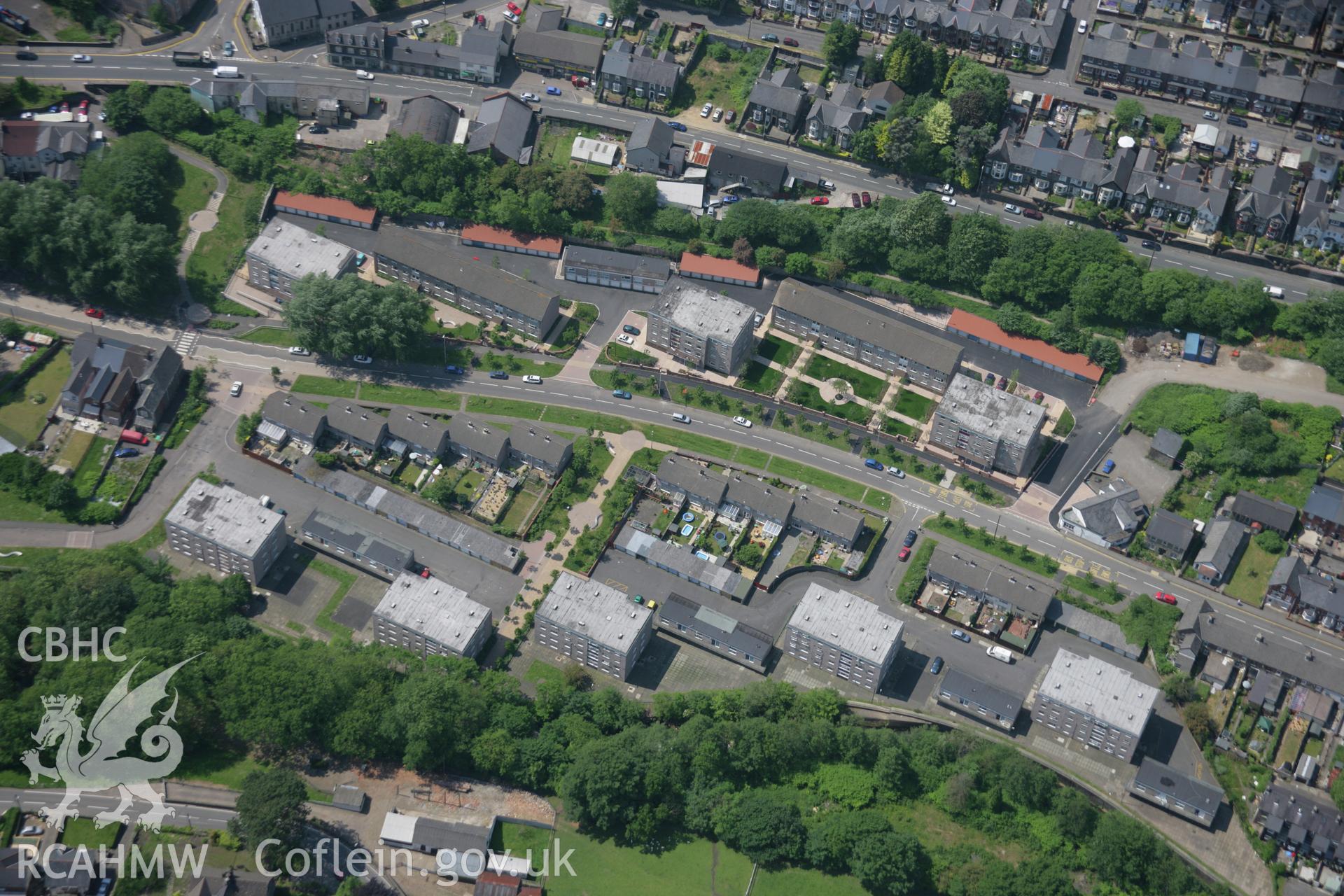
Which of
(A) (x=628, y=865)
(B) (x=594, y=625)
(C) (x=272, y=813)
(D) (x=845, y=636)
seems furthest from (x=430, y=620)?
(D) (x=845, y=636)

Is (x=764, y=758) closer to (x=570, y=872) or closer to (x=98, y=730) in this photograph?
(x=570, y=872)

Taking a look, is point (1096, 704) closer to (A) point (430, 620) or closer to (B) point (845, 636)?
(B) point (845, 636)

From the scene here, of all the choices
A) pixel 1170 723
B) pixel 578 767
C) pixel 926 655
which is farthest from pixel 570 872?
pixel 1170 723

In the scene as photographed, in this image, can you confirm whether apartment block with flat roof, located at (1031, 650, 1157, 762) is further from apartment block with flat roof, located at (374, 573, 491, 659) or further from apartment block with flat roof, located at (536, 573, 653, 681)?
apartment block with flat roof, located at (374, 573, 491, 659)

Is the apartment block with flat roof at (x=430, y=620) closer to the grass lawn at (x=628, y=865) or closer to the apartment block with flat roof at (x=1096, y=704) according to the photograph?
the grass lawn at (x=628, y=865)

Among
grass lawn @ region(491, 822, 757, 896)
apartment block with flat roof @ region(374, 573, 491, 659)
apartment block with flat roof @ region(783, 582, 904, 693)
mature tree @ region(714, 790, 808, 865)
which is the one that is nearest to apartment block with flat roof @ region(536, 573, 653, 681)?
apartment block with flat roof @ region(374, 573, 491, 659)
